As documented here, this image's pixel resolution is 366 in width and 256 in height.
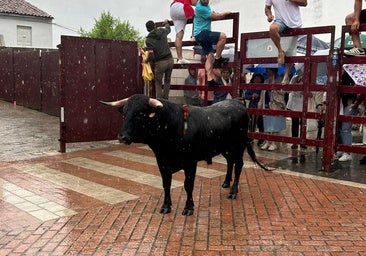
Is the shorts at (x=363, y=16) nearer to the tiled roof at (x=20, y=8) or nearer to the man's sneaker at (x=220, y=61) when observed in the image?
the man's sneaker at (x=220, y=61)

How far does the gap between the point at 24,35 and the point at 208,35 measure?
1397 inches

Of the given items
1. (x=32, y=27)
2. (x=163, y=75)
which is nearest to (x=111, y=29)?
(x=32, y=27)

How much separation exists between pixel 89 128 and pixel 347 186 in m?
5.43

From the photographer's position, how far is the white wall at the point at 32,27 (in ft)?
125

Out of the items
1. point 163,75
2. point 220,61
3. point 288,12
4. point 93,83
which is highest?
point 288,12

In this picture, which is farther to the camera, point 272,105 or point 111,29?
point 111,29

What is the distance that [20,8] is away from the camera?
39.2 m

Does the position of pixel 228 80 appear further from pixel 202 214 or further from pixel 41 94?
pixel 41 94

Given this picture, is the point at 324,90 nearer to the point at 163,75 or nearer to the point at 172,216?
the point at 163,75

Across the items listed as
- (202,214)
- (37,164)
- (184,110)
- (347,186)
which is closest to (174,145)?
(184,110)

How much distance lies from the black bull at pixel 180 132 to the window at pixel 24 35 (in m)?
38.0

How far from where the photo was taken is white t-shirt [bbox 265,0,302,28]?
757 centimetres

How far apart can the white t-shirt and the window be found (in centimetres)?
3642

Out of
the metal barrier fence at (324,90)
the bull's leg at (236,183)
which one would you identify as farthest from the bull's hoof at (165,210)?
the metal barrier fence at (324,90)
